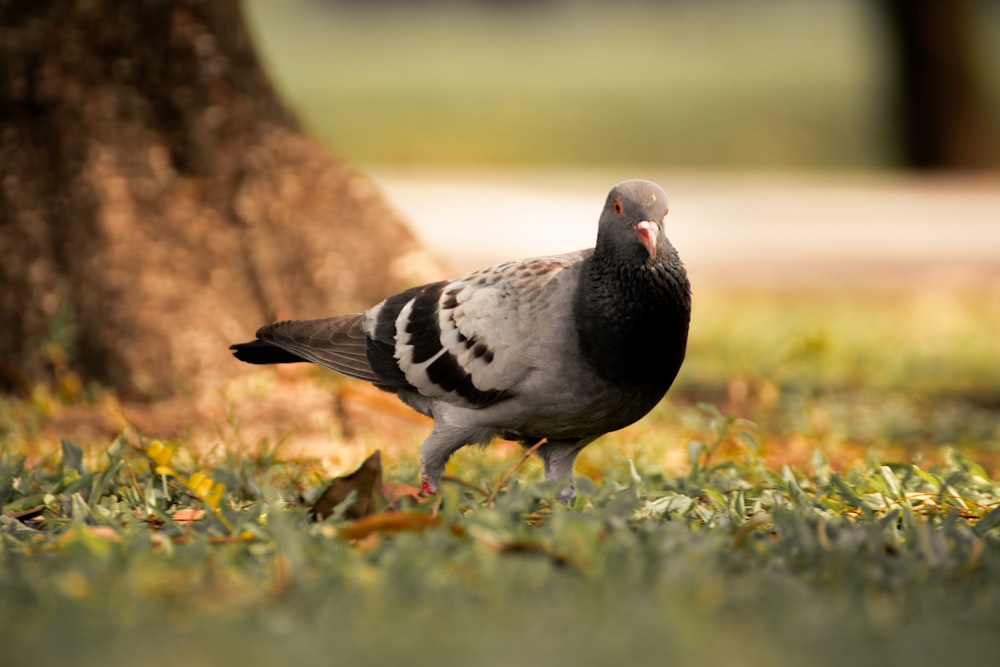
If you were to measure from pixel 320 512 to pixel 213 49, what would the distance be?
3.04 metres

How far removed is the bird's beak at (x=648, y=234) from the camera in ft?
11.5

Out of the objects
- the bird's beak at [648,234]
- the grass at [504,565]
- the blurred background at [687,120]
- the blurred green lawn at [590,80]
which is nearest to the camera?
the grass at [504,565]

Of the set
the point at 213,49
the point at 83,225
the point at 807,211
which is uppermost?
the point at 213,49

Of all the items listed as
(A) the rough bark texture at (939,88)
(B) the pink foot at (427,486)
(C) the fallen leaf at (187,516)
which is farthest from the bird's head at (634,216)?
(A) the rough bark texture at (939,88)

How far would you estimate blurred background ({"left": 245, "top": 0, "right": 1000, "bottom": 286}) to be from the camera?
12.8 meters

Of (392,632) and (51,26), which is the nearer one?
(392,632)

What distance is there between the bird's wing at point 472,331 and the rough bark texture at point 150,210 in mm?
1603

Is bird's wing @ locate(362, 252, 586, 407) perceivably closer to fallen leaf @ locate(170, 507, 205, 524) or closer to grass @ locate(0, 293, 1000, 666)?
grass @ locate(0, 293, 1000, 666)

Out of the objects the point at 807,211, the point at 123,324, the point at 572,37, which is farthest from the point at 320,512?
the point at 572,37

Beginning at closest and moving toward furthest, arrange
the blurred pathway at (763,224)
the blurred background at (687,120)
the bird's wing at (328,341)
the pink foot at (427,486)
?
the pink foot at (427,486) < the bird's wing at (328,341) < the blurred pathway at (763,224) < the blurred background at (687,120)

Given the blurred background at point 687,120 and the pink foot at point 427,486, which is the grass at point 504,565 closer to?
the pink foot at point 427,486

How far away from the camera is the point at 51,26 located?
5.62 metres

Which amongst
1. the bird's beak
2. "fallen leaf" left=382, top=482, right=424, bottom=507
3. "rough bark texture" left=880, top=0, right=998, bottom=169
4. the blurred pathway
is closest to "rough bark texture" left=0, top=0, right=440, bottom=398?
"fallen leaf" left=382, top=482, right=424, bottom=507

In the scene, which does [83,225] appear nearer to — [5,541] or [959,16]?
[5,541]
